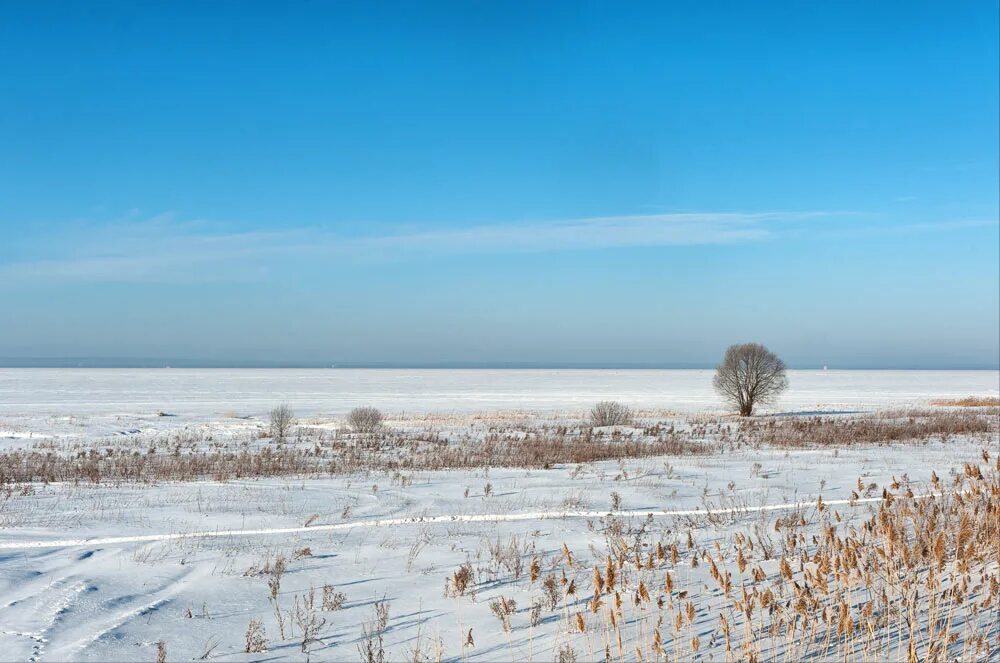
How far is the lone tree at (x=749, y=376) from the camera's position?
143ft

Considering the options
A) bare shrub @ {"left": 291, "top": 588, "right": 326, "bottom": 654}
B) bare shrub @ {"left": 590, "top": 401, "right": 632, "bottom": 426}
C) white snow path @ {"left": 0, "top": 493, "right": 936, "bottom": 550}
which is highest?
bare shrub @ {"left": 291, "top": 588, "right": 326, "bottom": 654}

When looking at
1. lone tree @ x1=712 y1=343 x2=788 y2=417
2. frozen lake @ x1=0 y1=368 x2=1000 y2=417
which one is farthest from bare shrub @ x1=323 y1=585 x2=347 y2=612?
lone tree @ x1=712 y1=343 x2=788 y2=417

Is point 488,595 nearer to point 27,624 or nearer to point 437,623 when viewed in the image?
point 437,623

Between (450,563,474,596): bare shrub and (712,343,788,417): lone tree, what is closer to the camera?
(450,563,474,596): bare shrub

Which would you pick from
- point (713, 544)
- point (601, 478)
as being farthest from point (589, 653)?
point (601, 478)

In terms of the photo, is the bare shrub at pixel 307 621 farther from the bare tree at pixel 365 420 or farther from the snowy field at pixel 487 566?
the bare tree at pixel 365 420

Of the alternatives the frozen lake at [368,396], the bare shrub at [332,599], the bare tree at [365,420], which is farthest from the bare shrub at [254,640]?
the frozen lake at [368,396]

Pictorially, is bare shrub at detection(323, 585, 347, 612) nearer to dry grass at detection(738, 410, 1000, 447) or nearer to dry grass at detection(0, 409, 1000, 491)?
dry grass at detection(0, 409, 1000, 491)

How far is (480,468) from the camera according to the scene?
16406 mm

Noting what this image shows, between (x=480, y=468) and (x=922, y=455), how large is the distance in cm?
1046

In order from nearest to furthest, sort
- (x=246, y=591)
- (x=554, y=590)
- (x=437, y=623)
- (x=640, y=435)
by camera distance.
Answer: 1. (x=437, y=623)
2. (x=554, y=590)
3. (x=246, y=591)
4. (x=640, y=435)

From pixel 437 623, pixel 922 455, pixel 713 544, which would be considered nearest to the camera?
pixel 437 623

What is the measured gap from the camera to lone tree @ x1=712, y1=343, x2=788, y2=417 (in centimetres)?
4357

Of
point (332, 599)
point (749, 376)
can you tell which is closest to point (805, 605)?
point (332, 599)
